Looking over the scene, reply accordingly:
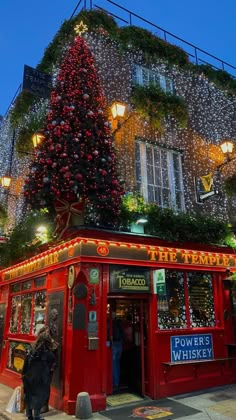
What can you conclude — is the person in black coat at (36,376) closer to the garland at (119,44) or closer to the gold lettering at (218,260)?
the gold lettering at (218,260)

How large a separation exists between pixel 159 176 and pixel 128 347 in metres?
5.56

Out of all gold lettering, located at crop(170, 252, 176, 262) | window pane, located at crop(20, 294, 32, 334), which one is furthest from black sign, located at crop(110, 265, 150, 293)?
window pane, located at crop(20, 294, 32, 334)

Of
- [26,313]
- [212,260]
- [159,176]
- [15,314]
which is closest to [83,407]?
[26,313]

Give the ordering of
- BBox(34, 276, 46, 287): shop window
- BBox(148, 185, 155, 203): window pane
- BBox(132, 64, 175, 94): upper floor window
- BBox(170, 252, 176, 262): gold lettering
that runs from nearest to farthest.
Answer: BBox(170, 252, 176, 262): gold lettering → BBox(34, 276, 46, 287): shop window → BBox(148, 185, 155, 203): window pane → BBox(132, 64, 175, 94): upper floor window

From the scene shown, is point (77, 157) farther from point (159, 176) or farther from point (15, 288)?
point (15, 288)

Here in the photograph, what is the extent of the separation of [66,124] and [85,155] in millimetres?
1038

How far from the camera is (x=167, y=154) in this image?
12.1 m

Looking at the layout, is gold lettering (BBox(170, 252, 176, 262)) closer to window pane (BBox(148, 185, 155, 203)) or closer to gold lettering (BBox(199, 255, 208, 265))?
gold lettering (BBox(199, 255, 208, 265))

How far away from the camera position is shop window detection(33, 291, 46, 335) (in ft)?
31.7

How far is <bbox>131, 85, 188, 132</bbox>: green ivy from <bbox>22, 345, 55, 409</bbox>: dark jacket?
8.23 meters

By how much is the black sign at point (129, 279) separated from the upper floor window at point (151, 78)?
699cm

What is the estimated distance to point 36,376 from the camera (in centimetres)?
688

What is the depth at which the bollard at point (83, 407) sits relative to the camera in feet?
22.3

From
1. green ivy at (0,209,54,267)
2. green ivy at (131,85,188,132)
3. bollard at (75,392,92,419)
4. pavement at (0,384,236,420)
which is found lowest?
pavement at (0,384,236,420)
